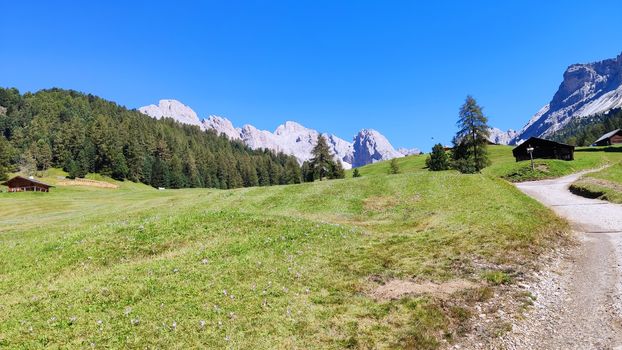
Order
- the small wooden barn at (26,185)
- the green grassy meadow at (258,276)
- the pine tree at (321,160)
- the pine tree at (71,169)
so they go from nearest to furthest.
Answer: the green grassy meadow at (258,276), the small wooden barn at (26,185), the pine tree at (321,160), the pine tree at (71,169)

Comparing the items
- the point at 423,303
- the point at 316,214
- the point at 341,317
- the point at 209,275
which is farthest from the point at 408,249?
the point at 316,214

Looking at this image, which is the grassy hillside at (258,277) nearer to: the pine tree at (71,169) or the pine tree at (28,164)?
the pine tree at (71,169)

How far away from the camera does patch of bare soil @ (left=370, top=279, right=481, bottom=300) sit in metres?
14.1

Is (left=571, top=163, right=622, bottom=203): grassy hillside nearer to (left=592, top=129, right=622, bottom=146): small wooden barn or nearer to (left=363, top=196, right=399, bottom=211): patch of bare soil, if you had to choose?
(left=363, top=196, right=399, bottom=211): patch of bare soil

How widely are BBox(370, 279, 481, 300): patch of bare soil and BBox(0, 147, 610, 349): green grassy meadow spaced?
371mm

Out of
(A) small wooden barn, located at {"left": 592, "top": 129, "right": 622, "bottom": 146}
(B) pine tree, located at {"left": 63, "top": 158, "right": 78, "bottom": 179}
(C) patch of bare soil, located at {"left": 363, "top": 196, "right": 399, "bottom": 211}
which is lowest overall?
(C) patch of bare soil, located at {"left": 363, "top": 196, "right": 399, "bottom": 211}

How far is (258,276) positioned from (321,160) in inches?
4028

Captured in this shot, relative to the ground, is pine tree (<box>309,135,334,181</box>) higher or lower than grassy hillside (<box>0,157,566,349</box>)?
higher

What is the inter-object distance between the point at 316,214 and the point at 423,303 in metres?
20.7

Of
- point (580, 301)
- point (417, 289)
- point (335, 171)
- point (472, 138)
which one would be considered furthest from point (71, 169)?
point (580, 301)

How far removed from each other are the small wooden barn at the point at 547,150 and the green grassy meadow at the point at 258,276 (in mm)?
74485

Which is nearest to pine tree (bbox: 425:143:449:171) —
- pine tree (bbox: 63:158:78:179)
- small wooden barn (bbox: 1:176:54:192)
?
small wooden barn (bbox: 1:176:54:192)

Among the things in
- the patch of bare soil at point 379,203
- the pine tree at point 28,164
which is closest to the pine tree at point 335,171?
the patch of bare soil at point 379,203

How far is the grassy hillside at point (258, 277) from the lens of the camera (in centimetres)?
1141
